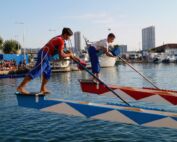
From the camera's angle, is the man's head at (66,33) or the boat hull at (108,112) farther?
the man's head at (66,33)

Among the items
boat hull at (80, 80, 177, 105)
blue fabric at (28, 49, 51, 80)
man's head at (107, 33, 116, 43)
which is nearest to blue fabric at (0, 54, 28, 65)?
boat hull at (80, 80, 177, 105)

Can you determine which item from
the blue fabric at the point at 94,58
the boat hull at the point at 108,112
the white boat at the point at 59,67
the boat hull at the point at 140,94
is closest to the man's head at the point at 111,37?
the blue fabric at the point at 94,58

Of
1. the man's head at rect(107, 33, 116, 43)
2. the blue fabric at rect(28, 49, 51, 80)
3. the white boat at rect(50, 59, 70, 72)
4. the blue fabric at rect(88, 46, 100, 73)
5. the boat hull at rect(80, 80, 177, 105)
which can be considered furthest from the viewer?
the white boat at rect(50, 59, 70, 72)

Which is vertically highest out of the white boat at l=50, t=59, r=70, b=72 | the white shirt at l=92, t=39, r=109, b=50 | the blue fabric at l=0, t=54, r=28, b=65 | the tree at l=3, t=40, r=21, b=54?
the tree at l=3, t=40, r=21, b=54

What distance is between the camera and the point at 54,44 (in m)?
9.91

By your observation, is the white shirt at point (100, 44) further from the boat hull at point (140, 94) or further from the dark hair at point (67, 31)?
the dark hair at point (67, 31)

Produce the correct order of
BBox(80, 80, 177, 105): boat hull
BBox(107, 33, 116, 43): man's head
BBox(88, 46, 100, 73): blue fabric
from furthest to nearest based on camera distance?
BBox(88, 46, 100, 73): blue fabric → BBox(107, 33, 116, 43): man's head → BBox(80, 80, 177, 105): boat hull

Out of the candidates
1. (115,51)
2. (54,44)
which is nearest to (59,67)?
(115,51)

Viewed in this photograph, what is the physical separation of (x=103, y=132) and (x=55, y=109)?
575 cm

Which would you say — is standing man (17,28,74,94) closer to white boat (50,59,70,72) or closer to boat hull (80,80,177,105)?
boat hull (80,80,177,105)

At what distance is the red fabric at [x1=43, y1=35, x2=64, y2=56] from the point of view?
32.1 feet

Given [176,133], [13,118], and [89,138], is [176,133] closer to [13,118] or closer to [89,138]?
[89,138]

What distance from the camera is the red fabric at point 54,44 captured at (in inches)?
385

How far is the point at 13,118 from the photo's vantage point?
18.9 m
